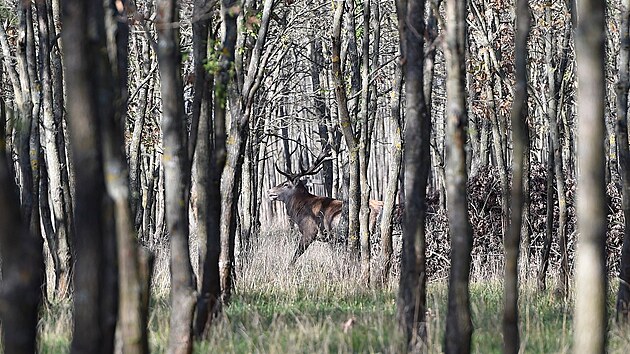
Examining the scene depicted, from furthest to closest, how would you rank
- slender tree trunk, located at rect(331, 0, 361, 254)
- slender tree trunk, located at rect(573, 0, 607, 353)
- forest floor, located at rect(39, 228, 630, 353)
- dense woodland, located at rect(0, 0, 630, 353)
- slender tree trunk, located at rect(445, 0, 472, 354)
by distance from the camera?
1. slender tree trunk, located at rect(331, 0, 361, 254)
2. forest floor, located at rect(39, 228, 630, 353)
3. slender tree trunk, located at rect(445, 0, 472, 354)
4. dense woodland, located at rect(0, 0, 630, 353)
5. slender tree trunk, located at rect(573, 0, 607, 353)

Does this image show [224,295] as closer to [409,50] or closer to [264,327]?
[264,327]

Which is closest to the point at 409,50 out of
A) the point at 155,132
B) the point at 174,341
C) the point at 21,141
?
the point at 174,341

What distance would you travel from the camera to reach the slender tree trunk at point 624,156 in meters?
8.36

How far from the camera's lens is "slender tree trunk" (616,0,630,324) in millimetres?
8359

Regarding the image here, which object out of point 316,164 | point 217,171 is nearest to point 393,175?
point 316,164

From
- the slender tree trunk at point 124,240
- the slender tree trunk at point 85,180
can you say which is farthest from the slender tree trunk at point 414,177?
the slender tree trunk at point 85,180

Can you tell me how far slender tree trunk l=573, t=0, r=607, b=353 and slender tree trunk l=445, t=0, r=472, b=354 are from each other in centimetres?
156

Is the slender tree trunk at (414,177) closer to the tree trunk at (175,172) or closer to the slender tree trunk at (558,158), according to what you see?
the tree trunk at (175,172)

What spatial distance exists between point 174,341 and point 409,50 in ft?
8.04

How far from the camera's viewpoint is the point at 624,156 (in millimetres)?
8688

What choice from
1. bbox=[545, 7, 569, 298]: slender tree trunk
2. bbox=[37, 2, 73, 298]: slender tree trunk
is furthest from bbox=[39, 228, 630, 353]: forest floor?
bbox=[37, 2, 73, 298]: slender tree trunk

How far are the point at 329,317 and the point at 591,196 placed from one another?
3900 millimetres

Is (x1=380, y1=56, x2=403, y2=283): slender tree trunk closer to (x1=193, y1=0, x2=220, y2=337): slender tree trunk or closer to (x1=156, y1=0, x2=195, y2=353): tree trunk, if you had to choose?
(x1=193, y1=0, x2=220, y2=337): slender tree trunk

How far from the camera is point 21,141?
1035cm
